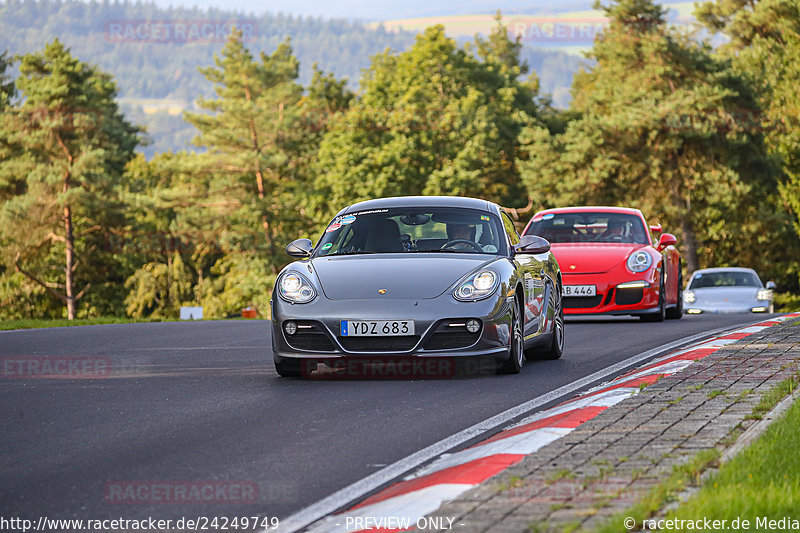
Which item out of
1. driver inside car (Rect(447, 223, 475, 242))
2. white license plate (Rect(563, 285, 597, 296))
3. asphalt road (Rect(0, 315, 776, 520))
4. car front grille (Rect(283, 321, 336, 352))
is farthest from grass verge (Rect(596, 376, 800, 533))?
white license plate (Rect(563, 285, 597, 296))

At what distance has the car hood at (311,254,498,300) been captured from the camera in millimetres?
9594

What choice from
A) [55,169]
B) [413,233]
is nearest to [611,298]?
[413,233]

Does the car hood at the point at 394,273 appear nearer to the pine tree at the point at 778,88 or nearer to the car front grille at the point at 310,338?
the car front grille at the point at 310,338

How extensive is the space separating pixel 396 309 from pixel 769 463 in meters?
4.45

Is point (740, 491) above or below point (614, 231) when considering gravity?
below

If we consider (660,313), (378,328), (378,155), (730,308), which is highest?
(378,155)

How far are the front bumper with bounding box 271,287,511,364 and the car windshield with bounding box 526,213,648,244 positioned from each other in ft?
28.7

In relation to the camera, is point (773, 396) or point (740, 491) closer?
point (740, 491)

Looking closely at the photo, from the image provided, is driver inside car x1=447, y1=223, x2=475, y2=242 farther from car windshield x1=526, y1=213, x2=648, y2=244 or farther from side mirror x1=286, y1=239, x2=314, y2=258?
car windshield x1=526, y1=213, x2=648, y2=244

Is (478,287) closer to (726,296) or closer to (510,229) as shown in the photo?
(510,229)

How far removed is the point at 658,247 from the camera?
18.2m

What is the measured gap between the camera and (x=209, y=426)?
7316 mm

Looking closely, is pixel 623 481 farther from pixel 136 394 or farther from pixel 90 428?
pixel 136 394

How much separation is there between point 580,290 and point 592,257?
20.9 inches
